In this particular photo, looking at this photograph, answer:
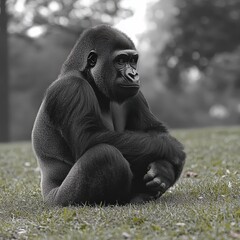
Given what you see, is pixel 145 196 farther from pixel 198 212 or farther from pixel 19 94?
pixel 19 94

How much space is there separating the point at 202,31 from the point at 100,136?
76.2 feet

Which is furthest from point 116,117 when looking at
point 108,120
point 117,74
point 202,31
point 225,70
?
point 225,70

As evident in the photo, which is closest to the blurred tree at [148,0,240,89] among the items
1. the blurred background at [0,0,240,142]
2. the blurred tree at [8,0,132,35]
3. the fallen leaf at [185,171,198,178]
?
the blurred background at [0,0,240,142]

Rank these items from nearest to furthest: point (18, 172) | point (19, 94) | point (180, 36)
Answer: point (18, 172) → point (180, 36) → point (19, 94)

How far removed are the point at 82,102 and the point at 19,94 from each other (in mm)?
30558

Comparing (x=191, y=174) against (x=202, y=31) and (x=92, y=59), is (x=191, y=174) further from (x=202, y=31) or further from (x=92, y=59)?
(x=202, y=31)

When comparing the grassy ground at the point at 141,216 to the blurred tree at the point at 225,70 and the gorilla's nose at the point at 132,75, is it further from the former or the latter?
the blurred tree at the point at 225,70

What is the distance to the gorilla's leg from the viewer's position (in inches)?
185

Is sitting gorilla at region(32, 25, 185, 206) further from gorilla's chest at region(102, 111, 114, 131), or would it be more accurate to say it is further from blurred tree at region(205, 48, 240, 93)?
blurred tree at region(205, 48, 240, 93)

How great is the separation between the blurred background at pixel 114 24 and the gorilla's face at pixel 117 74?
14343mm

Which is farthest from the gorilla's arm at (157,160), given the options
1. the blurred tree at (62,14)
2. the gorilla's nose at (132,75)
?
the blurred tree at (62,14)

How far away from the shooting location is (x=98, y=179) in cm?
477

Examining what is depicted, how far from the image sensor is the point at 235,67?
94.7 ft

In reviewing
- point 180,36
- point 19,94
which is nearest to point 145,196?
point 180,36
